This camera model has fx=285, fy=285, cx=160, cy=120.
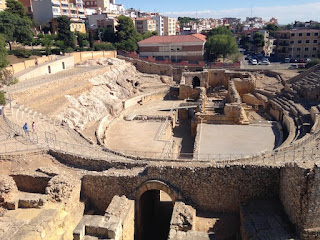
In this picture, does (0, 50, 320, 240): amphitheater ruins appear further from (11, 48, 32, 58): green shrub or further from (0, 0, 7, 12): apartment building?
(0, 0, 7, 12): apartment building

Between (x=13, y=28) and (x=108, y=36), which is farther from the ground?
(x=13, y=28)

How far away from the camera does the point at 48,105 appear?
25359mm

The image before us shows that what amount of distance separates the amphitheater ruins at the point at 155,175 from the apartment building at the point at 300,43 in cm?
3702

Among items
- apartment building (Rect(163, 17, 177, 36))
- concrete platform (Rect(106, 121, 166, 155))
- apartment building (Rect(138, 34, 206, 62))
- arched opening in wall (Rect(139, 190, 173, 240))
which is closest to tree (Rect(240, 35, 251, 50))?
apartment building (Rect(163, 17, 177, 36))

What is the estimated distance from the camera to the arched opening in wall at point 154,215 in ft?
46.3

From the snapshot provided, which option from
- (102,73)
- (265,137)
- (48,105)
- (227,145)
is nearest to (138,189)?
(227,145)

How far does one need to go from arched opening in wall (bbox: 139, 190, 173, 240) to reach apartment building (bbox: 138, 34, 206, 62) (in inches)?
1503

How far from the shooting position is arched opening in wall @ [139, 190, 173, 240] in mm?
14101

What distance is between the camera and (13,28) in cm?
4091

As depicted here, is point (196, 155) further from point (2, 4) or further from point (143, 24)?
point (143, 24)

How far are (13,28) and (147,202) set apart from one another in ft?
123

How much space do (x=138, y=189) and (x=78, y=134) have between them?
950 cm

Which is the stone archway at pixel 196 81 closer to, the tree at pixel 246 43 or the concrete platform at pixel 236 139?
the concrete platform at pixel 236 139

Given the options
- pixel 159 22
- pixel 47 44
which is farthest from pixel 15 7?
pixel 159 22
